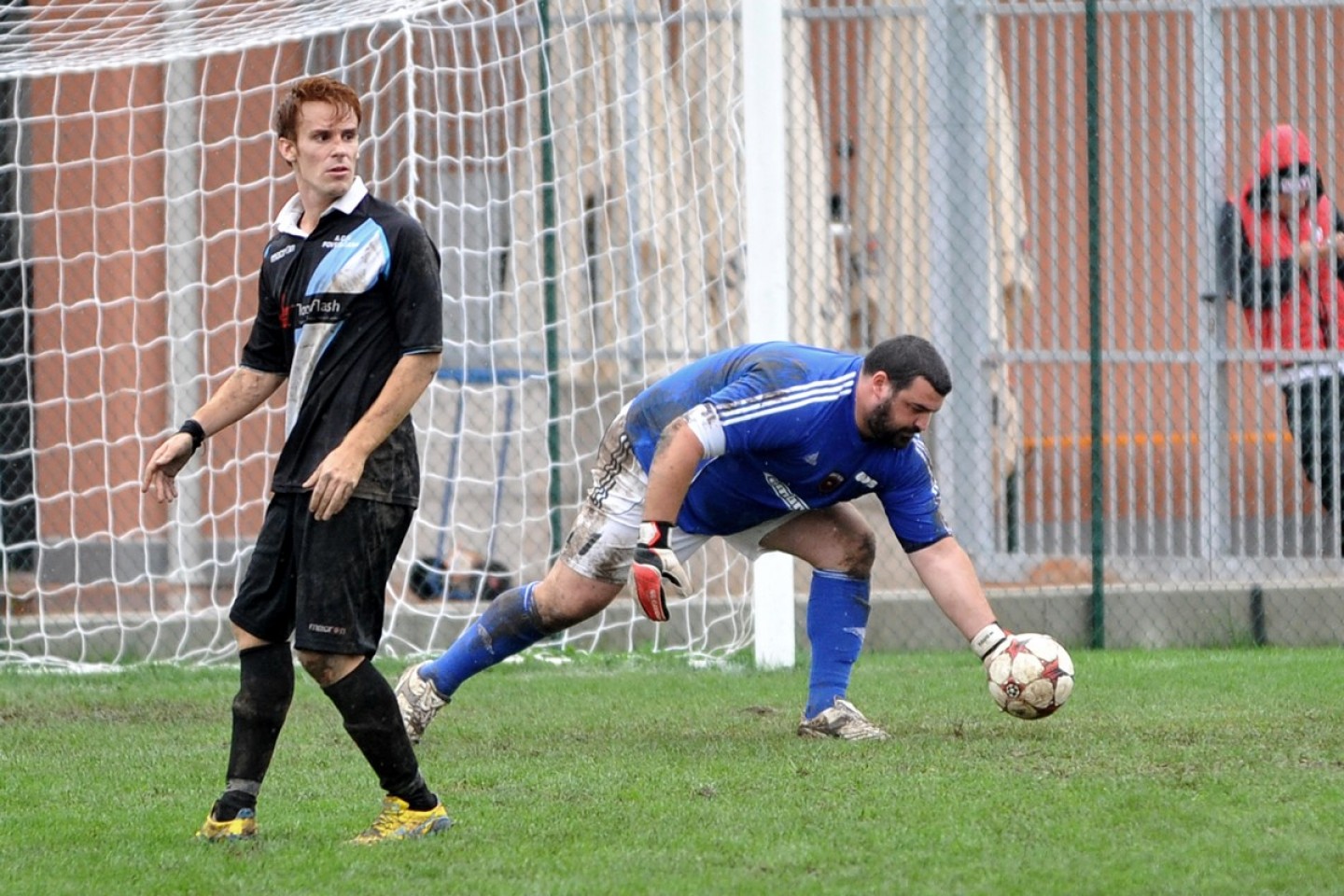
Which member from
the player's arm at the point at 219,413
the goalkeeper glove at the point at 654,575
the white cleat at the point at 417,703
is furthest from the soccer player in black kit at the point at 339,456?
the white cleat at the point at 417,703

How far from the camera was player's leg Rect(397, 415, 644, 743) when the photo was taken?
6.74m

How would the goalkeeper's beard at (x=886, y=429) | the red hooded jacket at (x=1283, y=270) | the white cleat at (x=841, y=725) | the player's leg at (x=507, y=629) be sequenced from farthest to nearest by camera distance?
the red hooded jacket at (x=1283, y=270)
the player's leg at (x=507, y=629)
the white cleat at (x=841, y=725)
the goalkeeper's beard at (x=886, y=429)

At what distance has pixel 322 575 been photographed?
480 centimetres

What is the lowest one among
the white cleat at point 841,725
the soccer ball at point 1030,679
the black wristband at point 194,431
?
the white cleat at point 841,725

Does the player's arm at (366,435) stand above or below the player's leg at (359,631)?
above

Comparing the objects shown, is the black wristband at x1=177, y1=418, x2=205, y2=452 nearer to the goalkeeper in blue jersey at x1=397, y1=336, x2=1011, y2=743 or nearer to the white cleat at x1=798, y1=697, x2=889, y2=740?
the goalkeeper in blue jersey at x1=397, y1=336, x2=1011, y2=743

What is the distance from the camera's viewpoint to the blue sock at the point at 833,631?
269 inches

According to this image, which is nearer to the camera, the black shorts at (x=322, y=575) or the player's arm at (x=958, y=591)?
the black shorts at (x=322, y=575)

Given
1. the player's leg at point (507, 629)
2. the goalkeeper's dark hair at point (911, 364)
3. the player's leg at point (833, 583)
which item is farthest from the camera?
the player's leg at point (833, 583)

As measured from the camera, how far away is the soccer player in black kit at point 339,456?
4809 mm

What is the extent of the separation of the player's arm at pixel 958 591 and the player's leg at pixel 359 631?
2.16m

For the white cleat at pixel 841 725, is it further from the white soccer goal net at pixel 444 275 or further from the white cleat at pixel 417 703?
the white soccer goal net at pixel 444 275

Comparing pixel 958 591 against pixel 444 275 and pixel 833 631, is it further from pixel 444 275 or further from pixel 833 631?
pixel 444 275

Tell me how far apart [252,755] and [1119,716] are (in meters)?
3.42
